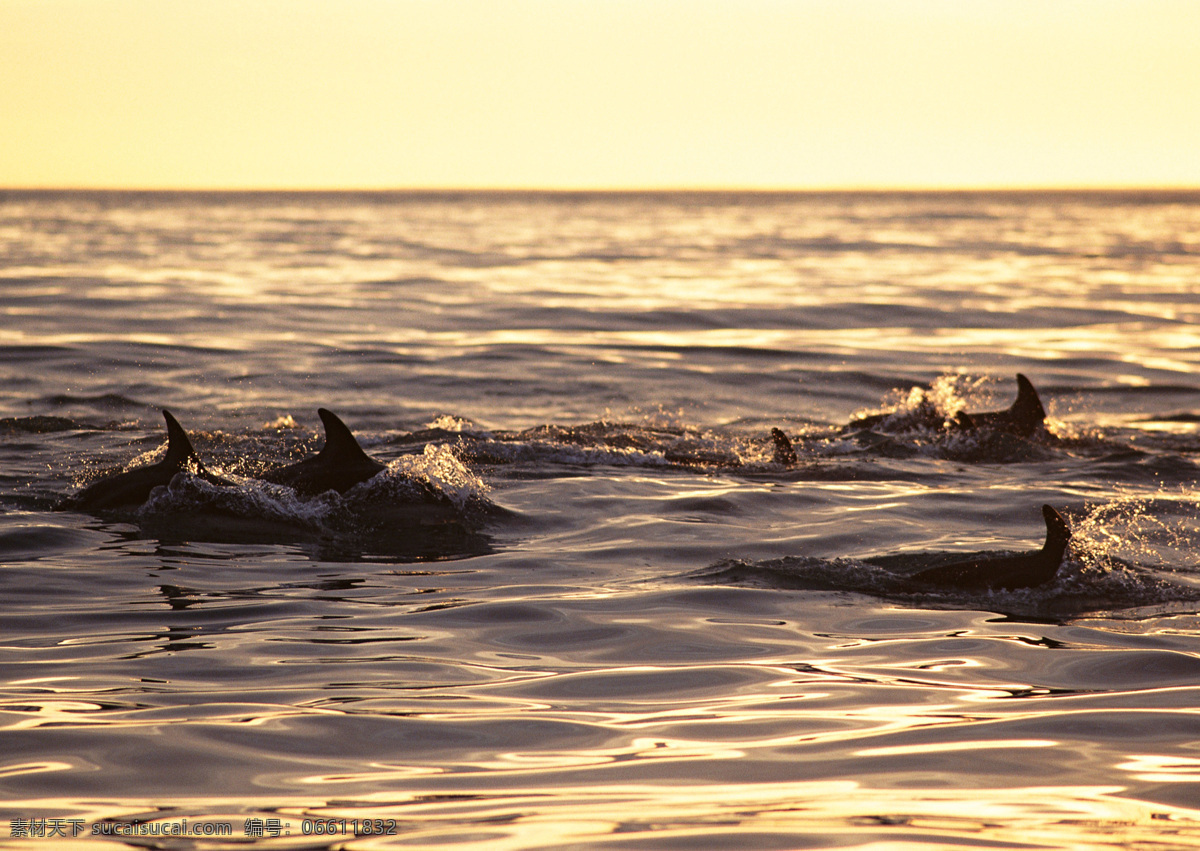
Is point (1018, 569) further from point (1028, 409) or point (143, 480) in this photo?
point (1028, 409)

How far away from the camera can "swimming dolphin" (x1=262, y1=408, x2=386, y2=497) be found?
1162 cm

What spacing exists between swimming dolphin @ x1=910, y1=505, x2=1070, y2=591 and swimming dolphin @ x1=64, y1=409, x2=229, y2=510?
6226 millimetres

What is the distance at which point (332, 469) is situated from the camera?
38.4 feet

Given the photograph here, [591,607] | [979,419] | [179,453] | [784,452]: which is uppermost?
[179,453]

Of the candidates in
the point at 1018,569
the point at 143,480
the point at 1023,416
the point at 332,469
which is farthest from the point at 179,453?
the point at 1023,416

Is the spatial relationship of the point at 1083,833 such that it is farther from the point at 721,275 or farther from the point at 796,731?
the point at 721,275

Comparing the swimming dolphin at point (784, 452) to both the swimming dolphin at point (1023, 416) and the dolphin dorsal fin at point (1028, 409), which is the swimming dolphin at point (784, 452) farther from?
the dolphin dorsal fin at point (1028, 409)

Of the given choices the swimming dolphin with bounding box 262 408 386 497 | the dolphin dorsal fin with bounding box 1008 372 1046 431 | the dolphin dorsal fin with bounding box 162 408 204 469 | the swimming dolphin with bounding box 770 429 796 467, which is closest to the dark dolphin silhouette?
the dolphin dorsal fin with bounding box 1008 372 1046 431

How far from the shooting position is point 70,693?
6773 millimetres

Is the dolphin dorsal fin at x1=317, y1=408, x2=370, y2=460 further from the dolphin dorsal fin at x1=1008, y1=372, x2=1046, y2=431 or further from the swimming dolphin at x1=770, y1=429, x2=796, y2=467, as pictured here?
the dolphin dorsal fin at x1=1008, y1=372, x2=1046, y2=431

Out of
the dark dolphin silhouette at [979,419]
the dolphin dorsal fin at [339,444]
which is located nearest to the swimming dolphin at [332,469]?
the dolphin dorsal fin at [339,444]

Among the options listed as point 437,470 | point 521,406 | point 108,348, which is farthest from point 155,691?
point 108,348

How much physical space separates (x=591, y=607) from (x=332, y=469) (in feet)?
12.4

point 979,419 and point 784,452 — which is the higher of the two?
point 979,419
